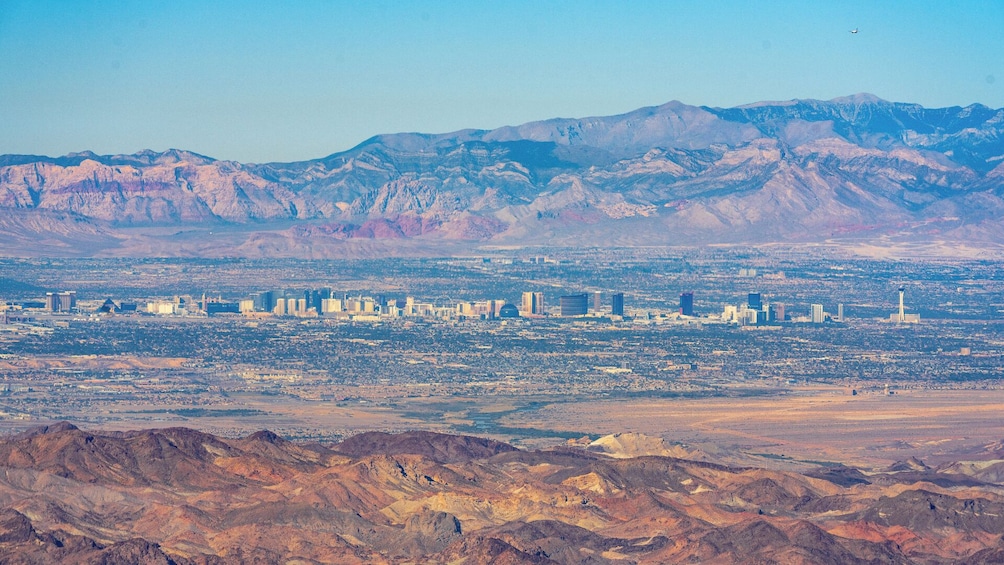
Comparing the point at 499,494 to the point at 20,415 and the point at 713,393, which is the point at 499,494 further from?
the point at 713,393

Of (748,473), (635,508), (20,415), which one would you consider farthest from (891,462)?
(20,415)

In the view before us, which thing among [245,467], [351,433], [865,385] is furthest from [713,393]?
[245,467]

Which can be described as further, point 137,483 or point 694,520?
point 137,483

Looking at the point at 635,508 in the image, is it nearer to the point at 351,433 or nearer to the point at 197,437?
the point at 197,437

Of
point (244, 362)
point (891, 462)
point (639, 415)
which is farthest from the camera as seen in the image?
point (244, 362)

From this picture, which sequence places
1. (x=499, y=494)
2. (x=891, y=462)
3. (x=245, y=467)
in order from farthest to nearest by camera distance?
1. (x=891, y=462)
2. (x=245, y=467)
3. (x=499, y=494)

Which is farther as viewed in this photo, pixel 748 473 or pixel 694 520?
pixel 748 473
